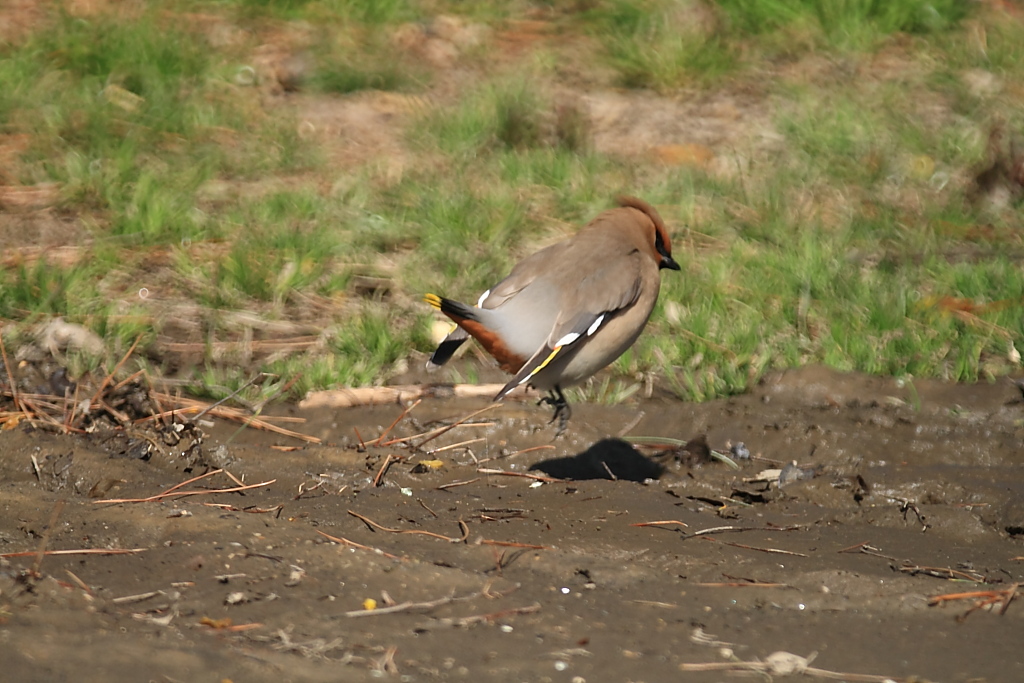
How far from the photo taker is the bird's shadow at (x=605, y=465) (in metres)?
4.88

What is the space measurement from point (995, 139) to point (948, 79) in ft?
3.50

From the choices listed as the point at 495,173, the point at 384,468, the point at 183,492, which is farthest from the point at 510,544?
the point at 495,173

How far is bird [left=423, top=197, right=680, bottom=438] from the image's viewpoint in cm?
462

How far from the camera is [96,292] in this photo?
19.8 feet

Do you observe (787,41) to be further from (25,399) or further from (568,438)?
(25,399)

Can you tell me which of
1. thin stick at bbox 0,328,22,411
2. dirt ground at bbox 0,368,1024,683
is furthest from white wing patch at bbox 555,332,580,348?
thin stick at bbox 0,328,22,411

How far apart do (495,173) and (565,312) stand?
2.96m

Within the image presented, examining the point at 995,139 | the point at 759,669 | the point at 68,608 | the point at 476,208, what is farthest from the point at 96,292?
the point at 995,139

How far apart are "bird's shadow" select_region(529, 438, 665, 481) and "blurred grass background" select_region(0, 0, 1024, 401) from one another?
515mm

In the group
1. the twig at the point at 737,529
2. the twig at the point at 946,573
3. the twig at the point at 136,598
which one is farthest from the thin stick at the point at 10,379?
the twig at the point at 946,573

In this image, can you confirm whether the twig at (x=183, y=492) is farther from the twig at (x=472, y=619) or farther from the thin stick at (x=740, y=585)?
the thin stick at (x=740, y=585)

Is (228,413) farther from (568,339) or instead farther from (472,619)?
(472,619)

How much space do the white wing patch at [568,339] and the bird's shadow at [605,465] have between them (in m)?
0.56

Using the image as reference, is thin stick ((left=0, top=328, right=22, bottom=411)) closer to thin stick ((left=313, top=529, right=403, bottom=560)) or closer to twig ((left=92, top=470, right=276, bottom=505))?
twig ((left=92, top=470, right=276, bottom=505))
